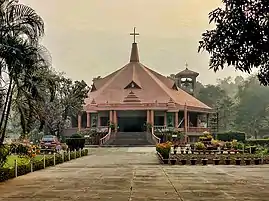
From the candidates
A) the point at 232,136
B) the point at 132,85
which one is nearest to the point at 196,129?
the point at 232,136

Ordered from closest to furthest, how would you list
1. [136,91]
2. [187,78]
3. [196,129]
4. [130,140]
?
[130,140] < [196,129] < [136,91] < [187,78]

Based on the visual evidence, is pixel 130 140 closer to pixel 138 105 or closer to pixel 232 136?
pixel 138 105

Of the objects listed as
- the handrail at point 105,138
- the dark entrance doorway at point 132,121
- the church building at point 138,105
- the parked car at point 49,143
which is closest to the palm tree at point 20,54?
the parked car at point 49,143

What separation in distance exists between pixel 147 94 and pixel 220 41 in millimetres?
46587

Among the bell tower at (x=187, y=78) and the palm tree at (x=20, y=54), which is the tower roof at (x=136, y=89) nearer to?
the bell tower at (x=187, y=78)

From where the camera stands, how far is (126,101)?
2060 inches

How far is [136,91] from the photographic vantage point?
2172 inches

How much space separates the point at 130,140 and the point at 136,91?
25.0 ft

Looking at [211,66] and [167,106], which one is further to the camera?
Result: [167,106]

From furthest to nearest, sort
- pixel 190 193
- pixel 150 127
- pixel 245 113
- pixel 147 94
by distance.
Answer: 1. pixel 245 113
2. pixel 147 94
3. pixel 150 127
4. pixel 190 193

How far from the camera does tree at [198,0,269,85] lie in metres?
7.96

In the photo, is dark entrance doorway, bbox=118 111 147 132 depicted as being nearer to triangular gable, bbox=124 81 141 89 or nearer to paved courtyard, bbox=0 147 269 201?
triangular gable, bbox=124 81 141 89

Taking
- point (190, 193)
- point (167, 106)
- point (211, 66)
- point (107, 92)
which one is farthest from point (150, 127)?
point (211, 66)

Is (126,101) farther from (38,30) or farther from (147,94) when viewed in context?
(38,30)
